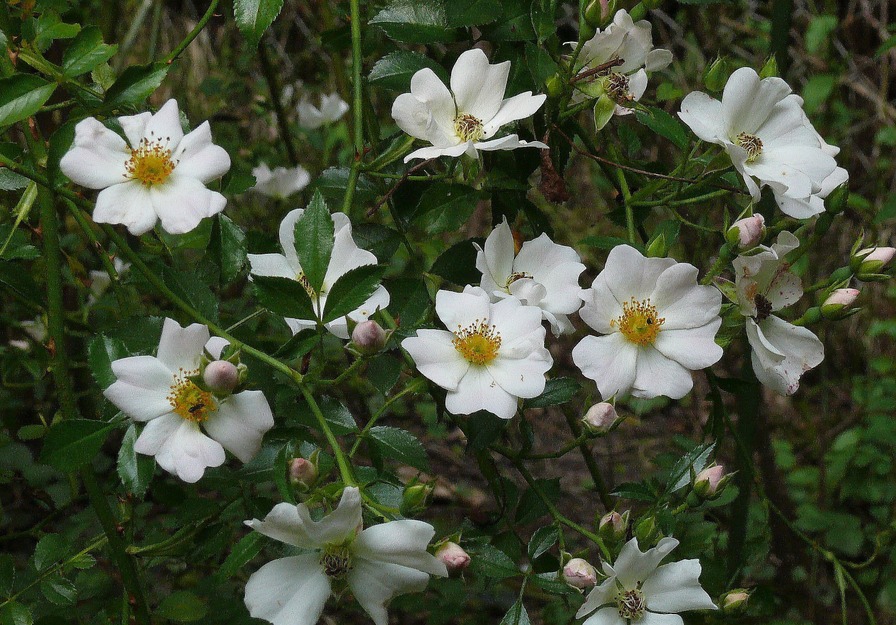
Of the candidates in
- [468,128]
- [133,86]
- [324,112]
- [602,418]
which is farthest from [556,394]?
[324,112]

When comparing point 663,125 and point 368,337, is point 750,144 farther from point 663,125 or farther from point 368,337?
point 368,337

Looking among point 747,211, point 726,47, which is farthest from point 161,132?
point 726,47

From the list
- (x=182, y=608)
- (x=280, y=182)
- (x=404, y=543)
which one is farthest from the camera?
(x=280, y=182)

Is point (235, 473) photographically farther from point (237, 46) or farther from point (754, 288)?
point (237, 46)

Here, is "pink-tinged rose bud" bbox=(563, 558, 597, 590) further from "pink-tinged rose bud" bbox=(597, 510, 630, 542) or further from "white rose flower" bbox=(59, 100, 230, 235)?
"white rose flower" bbox=(59, 100, 230, 235)

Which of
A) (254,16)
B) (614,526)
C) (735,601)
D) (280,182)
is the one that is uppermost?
(254,16)

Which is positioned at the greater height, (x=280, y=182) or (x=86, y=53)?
(x=86, y=53)

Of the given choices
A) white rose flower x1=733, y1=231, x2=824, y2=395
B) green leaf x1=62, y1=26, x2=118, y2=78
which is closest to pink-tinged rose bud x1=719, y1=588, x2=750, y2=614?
white rose flower x1=733, y1=231, x2=824, y2=395

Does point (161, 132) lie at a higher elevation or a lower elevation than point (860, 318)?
higher
